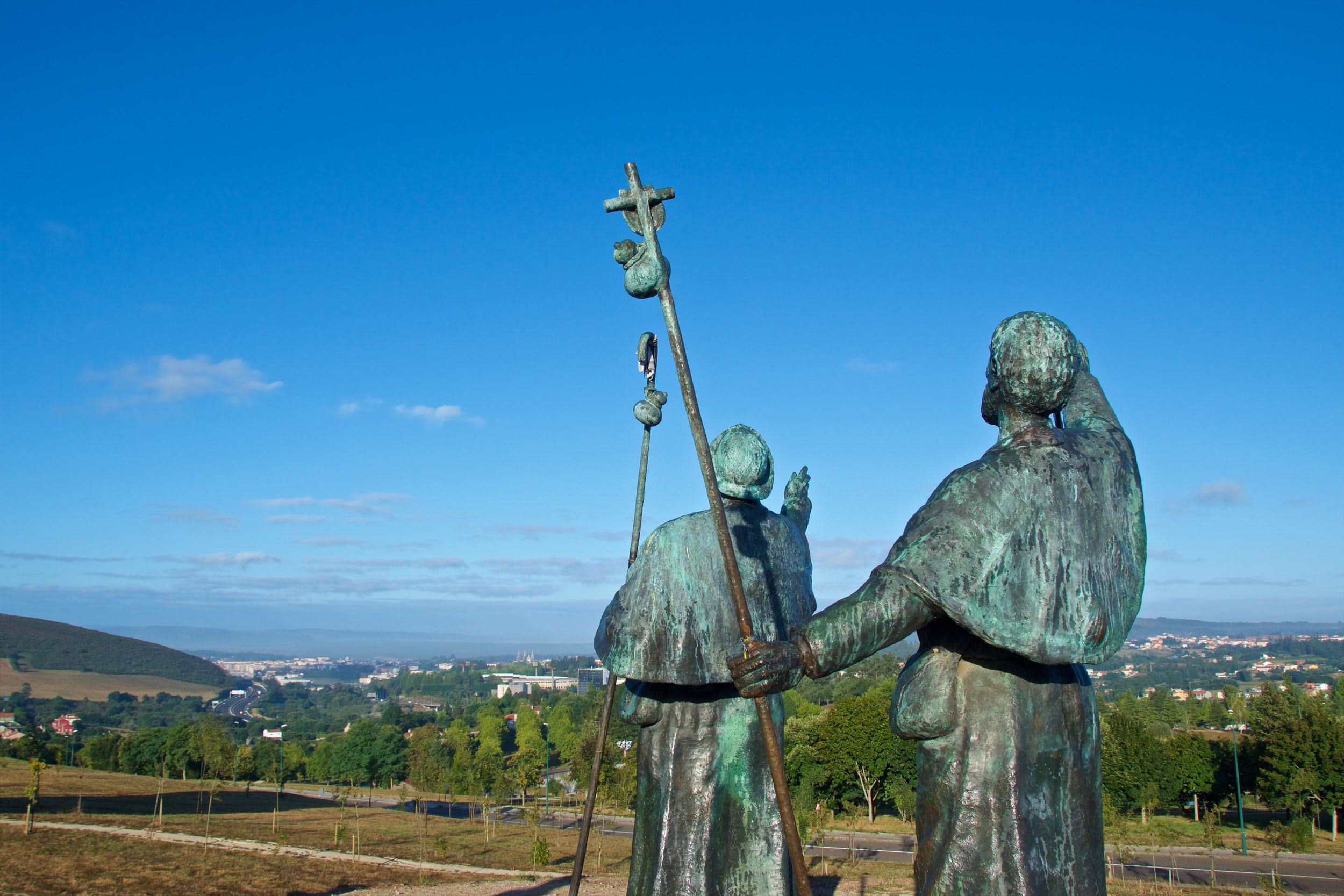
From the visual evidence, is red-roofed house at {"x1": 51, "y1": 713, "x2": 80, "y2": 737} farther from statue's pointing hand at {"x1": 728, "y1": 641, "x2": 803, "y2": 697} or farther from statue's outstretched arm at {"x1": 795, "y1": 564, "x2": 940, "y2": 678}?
statue's outstretched arm at {"x1": 795, "y1": 564, "x2": 940, "y2": 678}

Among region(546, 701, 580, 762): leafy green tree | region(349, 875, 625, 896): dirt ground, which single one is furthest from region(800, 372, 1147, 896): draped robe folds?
region(546, 701, 580, 762): leafy green tree

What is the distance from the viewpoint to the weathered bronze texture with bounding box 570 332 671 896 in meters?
6.36

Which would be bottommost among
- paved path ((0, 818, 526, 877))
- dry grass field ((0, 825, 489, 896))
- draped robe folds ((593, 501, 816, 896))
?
paved path ((0, 818, 526, 877))

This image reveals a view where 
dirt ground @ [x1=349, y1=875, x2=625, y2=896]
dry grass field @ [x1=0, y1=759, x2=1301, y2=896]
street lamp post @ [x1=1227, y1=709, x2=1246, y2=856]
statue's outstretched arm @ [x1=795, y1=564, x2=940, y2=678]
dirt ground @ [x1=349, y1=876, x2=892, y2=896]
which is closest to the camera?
statue's outstretched arm @ [x1=795, y1=564, x2=940, y2=678]

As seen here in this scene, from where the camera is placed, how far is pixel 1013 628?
3066 millimetres

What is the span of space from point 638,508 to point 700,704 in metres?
1.52

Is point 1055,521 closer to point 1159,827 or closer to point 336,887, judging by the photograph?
point 336,887

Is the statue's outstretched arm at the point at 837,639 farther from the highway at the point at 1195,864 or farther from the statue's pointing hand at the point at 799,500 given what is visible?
the highway at the point at 1195,864

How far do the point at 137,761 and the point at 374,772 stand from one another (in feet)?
61.6

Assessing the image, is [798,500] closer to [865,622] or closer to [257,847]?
[865,622]

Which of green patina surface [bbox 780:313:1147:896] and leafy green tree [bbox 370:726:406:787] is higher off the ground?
green patina surface [bbox 780:313:1147:896]

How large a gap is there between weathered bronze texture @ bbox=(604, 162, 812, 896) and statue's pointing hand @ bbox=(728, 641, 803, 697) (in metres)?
0.06

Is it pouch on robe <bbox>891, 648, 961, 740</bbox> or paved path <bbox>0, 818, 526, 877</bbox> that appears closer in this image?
pouch on robe <bbox>891, 648, 961, 740</bbox>

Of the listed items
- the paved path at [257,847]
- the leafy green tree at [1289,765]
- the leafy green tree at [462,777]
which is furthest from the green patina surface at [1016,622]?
the leafy green tree at [462,777]
